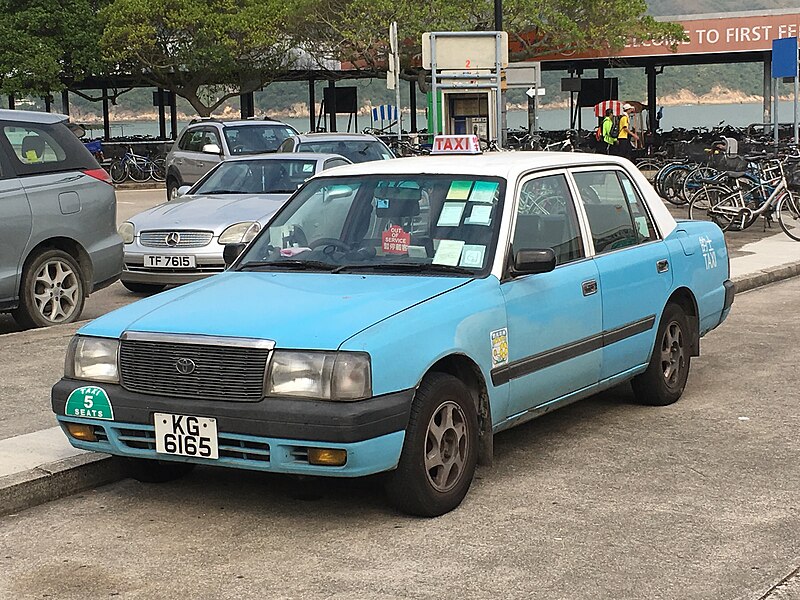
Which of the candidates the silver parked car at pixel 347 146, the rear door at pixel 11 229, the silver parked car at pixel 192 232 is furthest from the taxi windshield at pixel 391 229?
the silver parked car at pixel 347 146

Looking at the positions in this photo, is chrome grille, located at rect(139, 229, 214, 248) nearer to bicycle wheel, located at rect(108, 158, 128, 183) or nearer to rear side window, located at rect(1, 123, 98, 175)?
rear side window, located at rect(1, 123, 98, 175)

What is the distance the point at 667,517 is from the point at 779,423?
204 cm

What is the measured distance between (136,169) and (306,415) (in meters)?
32.5

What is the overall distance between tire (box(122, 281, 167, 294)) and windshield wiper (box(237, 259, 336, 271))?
6.59 meters

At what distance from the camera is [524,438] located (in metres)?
7.11

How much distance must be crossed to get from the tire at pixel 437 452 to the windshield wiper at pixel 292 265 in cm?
106

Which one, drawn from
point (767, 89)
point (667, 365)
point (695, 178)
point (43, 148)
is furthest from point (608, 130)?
point (667, 365)

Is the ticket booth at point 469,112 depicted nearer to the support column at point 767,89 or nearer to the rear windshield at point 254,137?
the rear windshield at point 254,137

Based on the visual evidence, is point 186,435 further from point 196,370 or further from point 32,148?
point 32,148

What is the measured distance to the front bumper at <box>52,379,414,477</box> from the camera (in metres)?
5.21

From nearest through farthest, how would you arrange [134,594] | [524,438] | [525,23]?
[134,594], [524,438], [525,23]

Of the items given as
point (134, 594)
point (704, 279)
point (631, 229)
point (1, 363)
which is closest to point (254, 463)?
point (134, 594)

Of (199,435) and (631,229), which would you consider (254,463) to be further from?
(631,229)

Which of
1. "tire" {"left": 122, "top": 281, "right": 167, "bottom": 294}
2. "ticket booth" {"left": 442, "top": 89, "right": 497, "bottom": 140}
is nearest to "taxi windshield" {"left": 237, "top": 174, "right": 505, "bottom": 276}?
"tire" {"left": 122, "top": 281, "right": 167, "bottom": 294}
